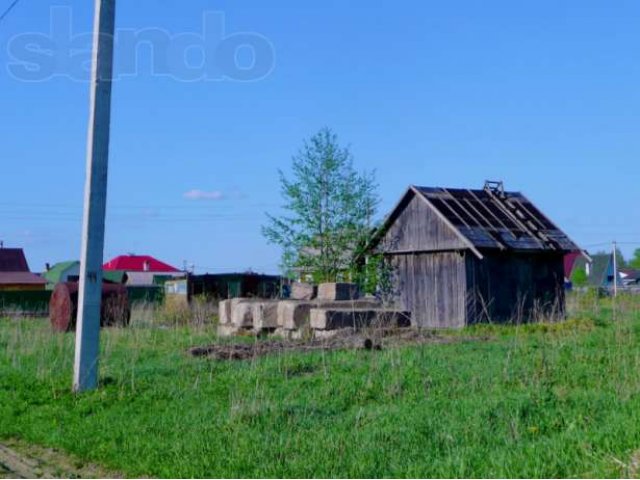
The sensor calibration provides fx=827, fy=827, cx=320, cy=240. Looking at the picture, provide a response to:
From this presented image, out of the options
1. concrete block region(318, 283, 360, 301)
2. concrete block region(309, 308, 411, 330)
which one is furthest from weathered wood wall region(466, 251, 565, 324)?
concrete block region(309, 308, 411, 330)

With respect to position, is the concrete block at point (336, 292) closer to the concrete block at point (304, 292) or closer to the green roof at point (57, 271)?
the concrete block at point (304, 292)

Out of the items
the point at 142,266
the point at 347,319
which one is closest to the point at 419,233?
the point at 347,319

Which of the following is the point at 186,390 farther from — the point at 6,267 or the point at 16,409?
the point at 6,267

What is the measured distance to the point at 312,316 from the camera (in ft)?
62.6

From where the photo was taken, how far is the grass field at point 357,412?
6.78 meters

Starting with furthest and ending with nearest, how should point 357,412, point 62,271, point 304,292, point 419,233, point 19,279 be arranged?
point 62,271, point 19,279, point 419,233, point 304,292, point 357,412

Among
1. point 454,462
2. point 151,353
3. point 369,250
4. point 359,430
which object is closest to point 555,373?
point 359,430

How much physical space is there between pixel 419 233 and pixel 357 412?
58.7ft

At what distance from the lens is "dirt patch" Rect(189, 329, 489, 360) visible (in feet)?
48.2

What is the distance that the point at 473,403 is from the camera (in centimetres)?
865

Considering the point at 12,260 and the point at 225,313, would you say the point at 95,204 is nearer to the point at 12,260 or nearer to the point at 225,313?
the point at 225,313

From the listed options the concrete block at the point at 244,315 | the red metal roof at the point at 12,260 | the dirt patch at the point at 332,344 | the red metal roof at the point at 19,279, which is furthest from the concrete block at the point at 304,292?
the red metal roof at the point at 12,260

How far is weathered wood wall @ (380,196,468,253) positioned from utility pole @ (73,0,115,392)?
14.1m

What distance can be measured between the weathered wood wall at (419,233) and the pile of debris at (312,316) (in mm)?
3602
